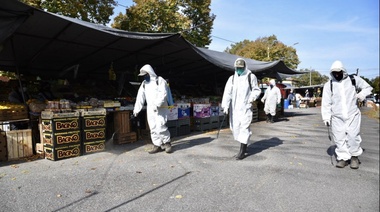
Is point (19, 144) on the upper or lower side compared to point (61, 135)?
lower

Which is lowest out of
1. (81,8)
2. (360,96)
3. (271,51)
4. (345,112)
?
(345,112)

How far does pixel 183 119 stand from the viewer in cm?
899

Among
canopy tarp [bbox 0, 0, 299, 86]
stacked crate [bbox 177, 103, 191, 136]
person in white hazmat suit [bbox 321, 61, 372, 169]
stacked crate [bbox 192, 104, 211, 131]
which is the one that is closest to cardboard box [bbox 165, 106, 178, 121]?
stacked crate [bbox 177, 103, 191, 136]

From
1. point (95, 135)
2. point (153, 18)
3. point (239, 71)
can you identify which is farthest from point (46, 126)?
point (153, 18)

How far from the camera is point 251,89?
5668 mm

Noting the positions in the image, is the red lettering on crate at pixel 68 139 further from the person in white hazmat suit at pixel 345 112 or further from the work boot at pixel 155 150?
the person in white hazmat suit at pixel 345 112

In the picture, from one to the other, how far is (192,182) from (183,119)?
4882 millimetres

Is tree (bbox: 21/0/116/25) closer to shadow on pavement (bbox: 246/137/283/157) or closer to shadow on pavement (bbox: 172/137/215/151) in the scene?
shadow on pavement (bbox: 172/137/215/151)

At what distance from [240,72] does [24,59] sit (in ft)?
23.6

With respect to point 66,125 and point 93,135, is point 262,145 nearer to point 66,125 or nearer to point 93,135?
point 93,135

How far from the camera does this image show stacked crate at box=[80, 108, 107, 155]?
242 inches

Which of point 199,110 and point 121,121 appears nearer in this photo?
point 121,121

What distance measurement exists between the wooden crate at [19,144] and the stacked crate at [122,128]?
2051mm

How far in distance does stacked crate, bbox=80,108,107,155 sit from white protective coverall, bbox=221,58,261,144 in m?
2.97
